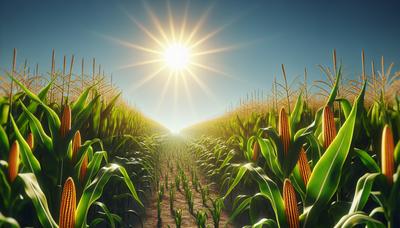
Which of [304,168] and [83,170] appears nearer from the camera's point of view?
[304,168]

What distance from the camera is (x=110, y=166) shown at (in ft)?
5.38

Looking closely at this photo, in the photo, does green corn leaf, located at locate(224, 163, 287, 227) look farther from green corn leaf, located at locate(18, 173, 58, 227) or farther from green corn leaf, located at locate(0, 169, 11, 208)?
green corn leaf, located at locate(0, 169, 11, 208)

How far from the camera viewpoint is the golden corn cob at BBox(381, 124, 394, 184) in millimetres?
1234

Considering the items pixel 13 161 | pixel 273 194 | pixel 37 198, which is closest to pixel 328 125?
pixel 273 194

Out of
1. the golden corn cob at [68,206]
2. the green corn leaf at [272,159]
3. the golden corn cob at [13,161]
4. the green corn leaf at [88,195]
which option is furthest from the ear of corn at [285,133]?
the golden corn cob at [13,161]

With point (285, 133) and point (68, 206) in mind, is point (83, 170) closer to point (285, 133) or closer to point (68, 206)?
point (68, 206)

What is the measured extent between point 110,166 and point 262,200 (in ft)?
5.03

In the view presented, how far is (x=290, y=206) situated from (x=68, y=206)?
1006 millimetres

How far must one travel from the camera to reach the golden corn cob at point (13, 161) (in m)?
1.33

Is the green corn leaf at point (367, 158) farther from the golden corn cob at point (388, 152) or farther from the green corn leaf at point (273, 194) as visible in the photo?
the green corn leaf at point (273, 194)

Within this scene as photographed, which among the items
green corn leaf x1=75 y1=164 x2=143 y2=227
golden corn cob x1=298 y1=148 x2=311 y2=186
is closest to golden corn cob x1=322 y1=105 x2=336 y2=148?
golden corn cob x1=298 y1=148 x2=311 y2=186

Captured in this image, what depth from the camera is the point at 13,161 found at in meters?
1.36

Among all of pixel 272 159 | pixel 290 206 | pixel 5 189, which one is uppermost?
pixel 272 159

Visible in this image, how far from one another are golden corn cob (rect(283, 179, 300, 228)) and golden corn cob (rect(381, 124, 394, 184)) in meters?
0.43
